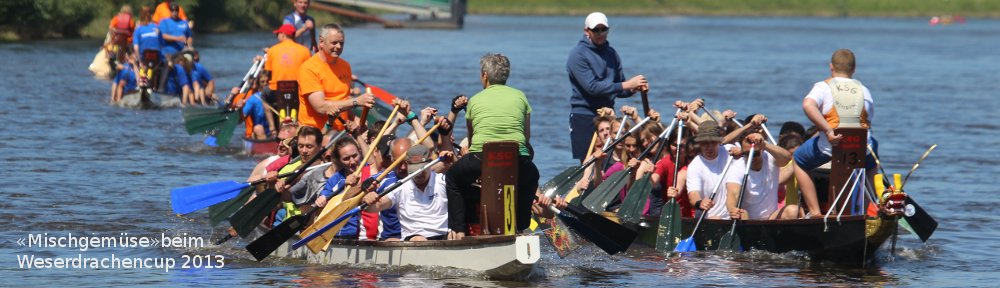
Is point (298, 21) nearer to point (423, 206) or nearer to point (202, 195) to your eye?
point (202, 195)

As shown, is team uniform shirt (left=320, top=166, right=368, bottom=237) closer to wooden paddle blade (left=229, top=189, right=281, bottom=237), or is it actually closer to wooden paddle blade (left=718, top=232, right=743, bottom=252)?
wooden paddle blade (left=229, top=189, right=281, bottom=237)

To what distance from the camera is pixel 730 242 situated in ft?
42.3

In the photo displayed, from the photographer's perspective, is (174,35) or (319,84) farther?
(174,35)

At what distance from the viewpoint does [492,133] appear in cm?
1120

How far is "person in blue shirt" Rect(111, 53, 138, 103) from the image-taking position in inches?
1123

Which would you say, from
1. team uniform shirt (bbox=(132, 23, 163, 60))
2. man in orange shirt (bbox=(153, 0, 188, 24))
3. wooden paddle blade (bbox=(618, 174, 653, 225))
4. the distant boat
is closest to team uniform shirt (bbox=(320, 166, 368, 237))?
wooden paddle blade (bbox=(618, 174, 653, 225))

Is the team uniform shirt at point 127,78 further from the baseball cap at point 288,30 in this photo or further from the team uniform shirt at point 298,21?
the baseball cap at point 288,30

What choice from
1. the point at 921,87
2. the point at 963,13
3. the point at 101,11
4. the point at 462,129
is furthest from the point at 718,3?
the point at 462,129

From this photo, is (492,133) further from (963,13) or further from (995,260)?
(963,13)

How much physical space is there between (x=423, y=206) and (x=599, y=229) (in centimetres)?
139

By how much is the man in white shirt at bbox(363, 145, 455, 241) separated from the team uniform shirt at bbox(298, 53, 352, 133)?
1955 mm

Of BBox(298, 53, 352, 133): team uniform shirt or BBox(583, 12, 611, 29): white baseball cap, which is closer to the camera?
BBox(298, 53, 352, 133): team uniform shirt

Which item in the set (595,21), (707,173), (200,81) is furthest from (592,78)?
(200,81)

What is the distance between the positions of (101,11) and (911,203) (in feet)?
152
